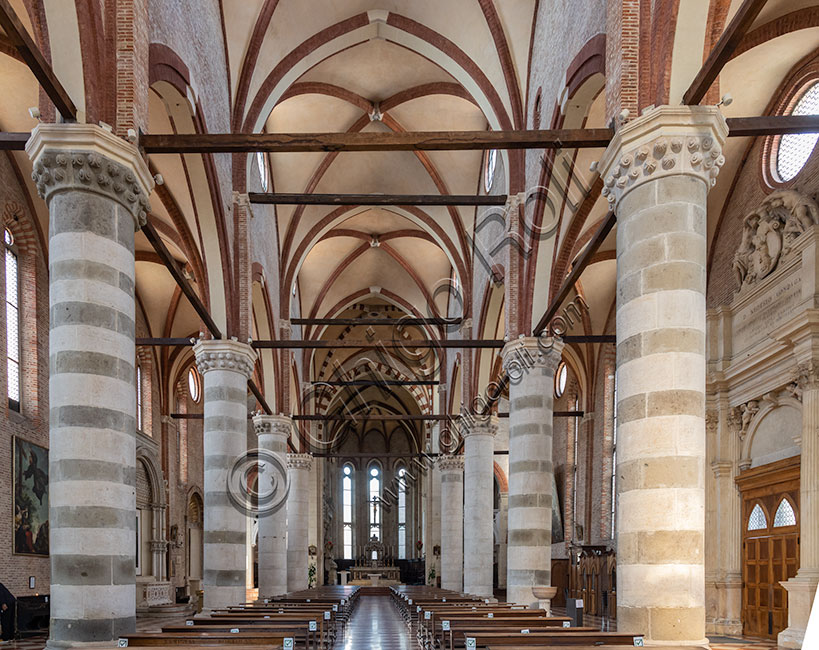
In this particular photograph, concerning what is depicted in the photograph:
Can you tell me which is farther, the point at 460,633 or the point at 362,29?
the point at 362,29

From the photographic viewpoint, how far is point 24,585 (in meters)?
A: 19.8

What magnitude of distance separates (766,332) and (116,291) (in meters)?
13.0

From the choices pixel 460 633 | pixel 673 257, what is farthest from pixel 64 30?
pixel 460 633

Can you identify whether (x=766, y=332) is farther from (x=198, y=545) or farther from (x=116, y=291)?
(x=198, y=545)

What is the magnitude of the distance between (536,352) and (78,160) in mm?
10542

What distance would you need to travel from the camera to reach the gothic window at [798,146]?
56.0 ft

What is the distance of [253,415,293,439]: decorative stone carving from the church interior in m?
0.24

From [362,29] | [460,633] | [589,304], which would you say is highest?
[362,29]

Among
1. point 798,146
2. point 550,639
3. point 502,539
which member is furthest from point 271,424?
point 502,539

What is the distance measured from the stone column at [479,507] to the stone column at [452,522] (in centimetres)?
577

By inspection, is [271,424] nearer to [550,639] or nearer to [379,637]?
[379,637]

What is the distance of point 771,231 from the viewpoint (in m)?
17.7

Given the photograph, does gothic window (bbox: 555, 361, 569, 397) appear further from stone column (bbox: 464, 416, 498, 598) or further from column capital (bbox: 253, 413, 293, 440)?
column capital (bbox: 253, 413, 293, 440)

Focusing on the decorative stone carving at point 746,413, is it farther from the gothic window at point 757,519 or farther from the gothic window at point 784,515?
the gothic window at point 784,515
